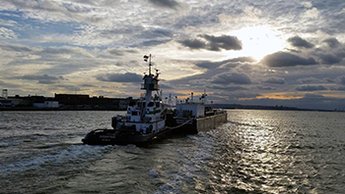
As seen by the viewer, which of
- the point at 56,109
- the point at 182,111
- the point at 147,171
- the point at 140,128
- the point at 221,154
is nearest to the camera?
the point at 147,171

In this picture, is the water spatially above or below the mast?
below

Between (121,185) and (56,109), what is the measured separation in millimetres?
167023

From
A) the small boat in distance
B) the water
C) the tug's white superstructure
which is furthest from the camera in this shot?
the tug's white superstructure

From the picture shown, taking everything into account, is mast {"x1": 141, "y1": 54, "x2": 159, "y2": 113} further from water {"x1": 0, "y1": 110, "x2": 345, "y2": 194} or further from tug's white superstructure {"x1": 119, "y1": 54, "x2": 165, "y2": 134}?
water {"x1": 0, "y1": 110, "x2": 345, "y2": 194}

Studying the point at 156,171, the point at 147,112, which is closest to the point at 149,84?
the point at 147,112

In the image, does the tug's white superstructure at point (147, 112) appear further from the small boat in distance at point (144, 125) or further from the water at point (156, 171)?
the water at point (156, 171)

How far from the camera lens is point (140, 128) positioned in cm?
4369

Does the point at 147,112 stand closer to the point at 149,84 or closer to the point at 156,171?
the point at 149,84

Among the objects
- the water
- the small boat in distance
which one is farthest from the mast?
the water

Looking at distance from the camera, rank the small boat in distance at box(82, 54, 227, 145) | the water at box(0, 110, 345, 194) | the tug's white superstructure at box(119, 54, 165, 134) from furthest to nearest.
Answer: the tug's white superstructure at box(119, 54, 165, 134), the small boat in distance at box(82, 54, 227, 145), the water at box(0, 110, 345, 194)

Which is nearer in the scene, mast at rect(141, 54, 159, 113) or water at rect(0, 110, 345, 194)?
water at rect(0, 110, 345, 194)

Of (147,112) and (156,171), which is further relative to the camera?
(147,112)

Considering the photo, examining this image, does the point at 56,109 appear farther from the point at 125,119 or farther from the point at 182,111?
the point at 125,119

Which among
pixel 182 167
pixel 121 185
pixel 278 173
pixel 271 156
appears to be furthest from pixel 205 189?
pixel 271 156
